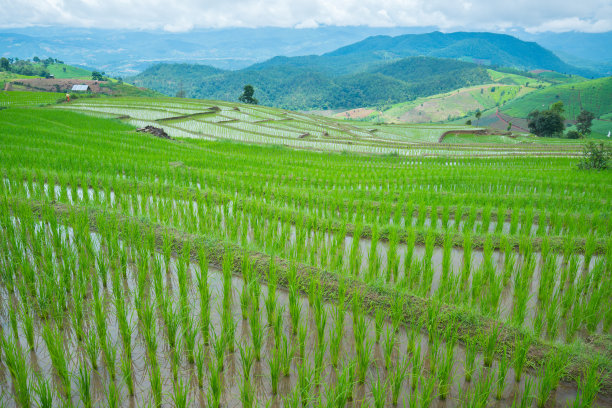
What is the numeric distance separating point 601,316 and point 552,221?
2870mm

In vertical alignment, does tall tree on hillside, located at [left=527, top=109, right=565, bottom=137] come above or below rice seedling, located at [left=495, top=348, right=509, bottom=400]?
above

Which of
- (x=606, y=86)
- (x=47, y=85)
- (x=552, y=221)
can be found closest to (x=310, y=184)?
(x=552, y=221)

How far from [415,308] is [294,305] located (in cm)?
103

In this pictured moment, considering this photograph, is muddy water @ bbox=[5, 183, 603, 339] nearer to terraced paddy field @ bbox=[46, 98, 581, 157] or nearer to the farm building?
terraced paddy field @ bbox=[46, 98, 581, 157]

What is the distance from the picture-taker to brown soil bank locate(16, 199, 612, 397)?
2492 millimetres

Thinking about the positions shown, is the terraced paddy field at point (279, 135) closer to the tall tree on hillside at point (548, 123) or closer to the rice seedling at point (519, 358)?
the rice seedling at point (519, 358)

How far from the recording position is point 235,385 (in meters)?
2.29

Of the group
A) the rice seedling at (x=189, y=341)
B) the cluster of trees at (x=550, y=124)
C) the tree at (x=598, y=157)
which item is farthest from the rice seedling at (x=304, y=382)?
the cluster of trees at (x=550, y=124)

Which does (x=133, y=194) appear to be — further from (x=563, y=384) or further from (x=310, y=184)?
(x=563, y=384)

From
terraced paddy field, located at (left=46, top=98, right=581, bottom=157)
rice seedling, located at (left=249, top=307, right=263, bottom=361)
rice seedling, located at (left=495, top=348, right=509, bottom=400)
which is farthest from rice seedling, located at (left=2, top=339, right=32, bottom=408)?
terraced paddy field, located at (left=46, top=98, right=581, bottom=157)

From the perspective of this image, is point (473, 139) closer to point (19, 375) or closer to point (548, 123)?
point (548, 123)

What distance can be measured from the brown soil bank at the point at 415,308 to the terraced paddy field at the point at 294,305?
17 millimetres

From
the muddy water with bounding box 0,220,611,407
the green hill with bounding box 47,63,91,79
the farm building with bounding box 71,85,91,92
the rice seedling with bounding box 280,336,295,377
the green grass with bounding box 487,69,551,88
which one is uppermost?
the green grass with bounding box 487,69,551,88

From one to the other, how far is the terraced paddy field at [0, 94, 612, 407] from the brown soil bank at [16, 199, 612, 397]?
17 millimetres
